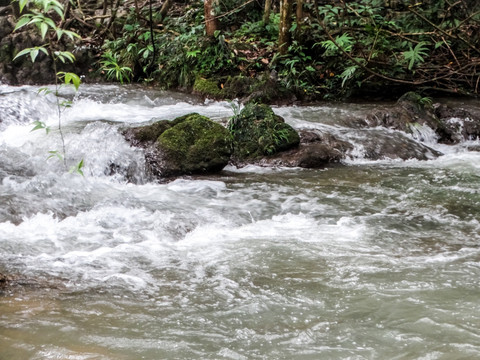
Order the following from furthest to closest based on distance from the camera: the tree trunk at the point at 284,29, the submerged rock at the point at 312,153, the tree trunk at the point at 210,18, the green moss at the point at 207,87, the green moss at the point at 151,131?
the tree trunk at the point at 210,18 → the tree trunk at the point at 284,29 → the green moss at the point at 207,87 → the submerged rock at the point at 312,153 → the green moss at the point at 151,131

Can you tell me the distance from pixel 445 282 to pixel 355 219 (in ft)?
5.77

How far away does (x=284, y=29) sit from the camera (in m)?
12.1

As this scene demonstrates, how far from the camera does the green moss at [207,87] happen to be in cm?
1177

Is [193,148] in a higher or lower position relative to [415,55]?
lower

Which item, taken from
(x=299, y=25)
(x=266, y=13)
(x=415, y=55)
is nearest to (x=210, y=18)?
(x=266, y=13)

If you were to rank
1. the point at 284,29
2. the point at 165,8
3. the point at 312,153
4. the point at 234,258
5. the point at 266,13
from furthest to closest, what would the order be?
the point at 165,8, the point at 266,13, the point at 284,29, the point at 312,153, the point at 234,258

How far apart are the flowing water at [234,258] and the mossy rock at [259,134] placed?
52cm

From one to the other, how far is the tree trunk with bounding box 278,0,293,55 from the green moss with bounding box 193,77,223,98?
165 cm

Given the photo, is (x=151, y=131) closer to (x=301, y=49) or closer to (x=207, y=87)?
(x=207, y=87)

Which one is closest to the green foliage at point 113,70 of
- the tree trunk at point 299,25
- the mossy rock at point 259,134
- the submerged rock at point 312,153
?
the tree trunk at point 299,25

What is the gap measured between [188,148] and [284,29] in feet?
18.2

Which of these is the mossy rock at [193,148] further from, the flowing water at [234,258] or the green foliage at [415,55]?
the green foliage at [415,55]

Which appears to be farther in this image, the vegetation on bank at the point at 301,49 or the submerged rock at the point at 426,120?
the vegetation on bank at the point at 301,49

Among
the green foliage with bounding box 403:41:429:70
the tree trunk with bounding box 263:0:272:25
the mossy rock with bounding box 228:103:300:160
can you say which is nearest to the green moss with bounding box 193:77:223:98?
the tree trunk with bounding box 263:0:272:25
